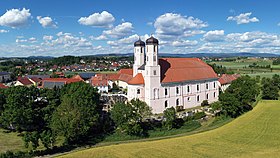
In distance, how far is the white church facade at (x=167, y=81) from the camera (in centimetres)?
5534

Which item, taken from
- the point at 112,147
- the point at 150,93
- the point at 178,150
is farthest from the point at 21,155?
the point at 150,93

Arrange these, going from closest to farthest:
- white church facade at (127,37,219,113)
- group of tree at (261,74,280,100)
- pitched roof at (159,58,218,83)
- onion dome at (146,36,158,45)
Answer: onion dome at (146,36,158,45)
white church facade at (127,37,219,113)
pitched roof at (159,58,218,83)
group of tree at (261,74,280,100)

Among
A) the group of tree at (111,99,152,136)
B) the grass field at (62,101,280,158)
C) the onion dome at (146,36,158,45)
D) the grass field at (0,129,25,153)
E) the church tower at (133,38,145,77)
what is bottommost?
the grass field at (0,129,25,153)

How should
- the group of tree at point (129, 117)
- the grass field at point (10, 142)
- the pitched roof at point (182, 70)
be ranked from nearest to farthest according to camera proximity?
the grass field at point (10, 142) → the group of tree at point (129, 117) → the pitched roof at point (182, 70)

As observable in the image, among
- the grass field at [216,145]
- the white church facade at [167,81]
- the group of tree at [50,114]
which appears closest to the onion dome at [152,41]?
the white church facade at [167,81]

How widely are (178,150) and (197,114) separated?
56.3ft

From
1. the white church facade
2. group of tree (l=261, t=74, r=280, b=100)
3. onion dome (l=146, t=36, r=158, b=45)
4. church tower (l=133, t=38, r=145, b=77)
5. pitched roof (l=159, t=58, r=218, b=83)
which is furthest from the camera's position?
group of tree (l=261, t=74, r=280, b=100)

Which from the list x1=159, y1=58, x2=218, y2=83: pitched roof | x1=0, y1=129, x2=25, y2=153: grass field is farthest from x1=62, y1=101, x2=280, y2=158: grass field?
x1=159, y1=58, x2=218, y2=83: pitched roof

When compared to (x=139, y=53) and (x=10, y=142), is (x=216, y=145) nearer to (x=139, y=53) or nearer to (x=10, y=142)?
(x=10, y=142)

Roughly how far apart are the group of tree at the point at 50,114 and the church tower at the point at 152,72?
10.2 meters

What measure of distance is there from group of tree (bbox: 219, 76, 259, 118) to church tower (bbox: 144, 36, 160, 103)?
12590mm

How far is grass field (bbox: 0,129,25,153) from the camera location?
38.8m

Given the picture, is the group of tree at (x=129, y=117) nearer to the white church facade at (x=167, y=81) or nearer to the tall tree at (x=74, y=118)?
the tall tree at (x=74, y=118)

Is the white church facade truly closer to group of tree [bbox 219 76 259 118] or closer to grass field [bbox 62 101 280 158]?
group of tree [bbox 219 76 259 118]
